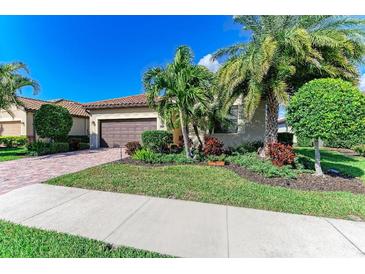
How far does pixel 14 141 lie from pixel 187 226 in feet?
69.0

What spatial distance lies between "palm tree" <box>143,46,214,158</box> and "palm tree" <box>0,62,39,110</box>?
26.8ft

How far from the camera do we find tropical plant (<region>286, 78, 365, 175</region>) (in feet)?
21.7

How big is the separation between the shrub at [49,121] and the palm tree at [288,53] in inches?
441

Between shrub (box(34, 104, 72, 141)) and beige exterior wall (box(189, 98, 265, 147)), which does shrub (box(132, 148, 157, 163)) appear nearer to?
beige exterior wall (box(189, 98, 265, 147))

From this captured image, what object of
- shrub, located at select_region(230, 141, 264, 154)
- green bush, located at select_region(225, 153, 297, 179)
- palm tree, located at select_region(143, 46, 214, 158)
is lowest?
green bush, located at select_region(225, 153, 297, 179)

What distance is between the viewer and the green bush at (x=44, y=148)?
13.1 metres

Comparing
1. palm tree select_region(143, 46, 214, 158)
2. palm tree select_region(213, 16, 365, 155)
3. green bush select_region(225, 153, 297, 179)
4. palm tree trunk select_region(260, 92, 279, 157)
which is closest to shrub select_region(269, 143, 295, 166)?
green bush select_region(225, 153, 297, 179)

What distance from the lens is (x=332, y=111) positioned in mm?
6676

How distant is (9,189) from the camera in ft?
19.5

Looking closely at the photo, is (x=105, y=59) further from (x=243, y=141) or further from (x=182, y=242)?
(x=182, y=242)

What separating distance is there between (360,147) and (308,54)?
30.4 feet

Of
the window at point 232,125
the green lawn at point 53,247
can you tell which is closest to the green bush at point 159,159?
the window at point 232,125

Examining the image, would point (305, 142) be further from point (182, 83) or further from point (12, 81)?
point (12, 81)

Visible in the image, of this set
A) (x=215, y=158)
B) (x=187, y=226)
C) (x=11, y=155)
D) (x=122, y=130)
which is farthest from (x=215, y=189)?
(x=11, y=155)
